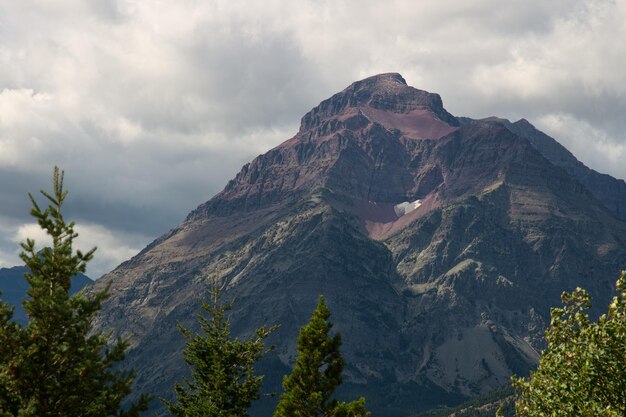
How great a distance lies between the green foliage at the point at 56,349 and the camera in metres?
27.2

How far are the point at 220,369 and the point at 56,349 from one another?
2579cm

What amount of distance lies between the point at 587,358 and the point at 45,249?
21.1 metres

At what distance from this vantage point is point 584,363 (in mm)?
27750

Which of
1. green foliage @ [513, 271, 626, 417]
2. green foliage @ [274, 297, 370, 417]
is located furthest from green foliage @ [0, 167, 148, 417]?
green foliage @ [274, 297, 370, 417]

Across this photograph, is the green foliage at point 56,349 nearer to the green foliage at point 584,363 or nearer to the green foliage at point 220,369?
the green foliage at point 584,363

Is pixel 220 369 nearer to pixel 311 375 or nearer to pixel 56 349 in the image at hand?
pixel 311 375

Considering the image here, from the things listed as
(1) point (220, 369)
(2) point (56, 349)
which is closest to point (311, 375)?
(1) point (220, 369)

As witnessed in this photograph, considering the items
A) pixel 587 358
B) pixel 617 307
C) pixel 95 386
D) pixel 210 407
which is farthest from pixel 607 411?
pixel 210 407

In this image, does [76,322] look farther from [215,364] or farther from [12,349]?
[215,364]

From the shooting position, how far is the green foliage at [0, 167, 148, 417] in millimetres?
27188

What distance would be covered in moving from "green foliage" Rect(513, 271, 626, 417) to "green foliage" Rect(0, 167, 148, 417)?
16698 mm

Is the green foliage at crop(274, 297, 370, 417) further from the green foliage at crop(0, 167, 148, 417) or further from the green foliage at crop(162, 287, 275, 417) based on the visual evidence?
the green foliage at crop(0, 167, 148, 417)

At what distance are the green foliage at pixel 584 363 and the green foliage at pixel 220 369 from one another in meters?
26.5

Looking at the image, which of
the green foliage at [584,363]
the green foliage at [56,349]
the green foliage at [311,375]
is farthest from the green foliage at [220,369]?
the green foliage at [584,363]
